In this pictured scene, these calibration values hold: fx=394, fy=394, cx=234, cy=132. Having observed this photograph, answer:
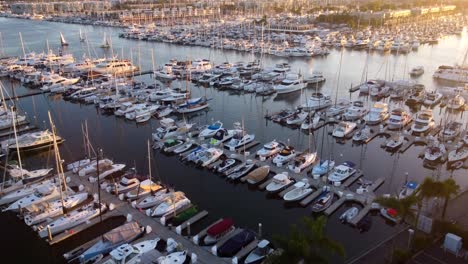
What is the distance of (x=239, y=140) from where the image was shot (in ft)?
127

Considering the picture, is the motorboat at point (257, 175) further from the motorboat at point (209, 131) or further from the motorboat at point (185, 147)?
the motorboat at point (209, 131)

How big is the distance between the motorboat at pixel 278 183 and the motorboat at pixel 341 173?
357 centimetres

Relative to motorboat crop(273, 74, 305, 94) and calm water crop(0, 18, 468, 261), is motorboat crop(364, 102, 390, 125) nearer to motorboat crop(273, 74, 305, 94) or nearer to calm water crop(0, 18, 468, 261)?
calm water crop(0, 18, 468, 261)

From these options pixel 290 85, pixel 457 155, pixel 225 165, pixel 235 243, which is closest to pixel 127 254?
pixel 235 243

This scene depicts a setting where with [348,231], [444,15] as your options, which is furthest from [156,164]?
[444,15]

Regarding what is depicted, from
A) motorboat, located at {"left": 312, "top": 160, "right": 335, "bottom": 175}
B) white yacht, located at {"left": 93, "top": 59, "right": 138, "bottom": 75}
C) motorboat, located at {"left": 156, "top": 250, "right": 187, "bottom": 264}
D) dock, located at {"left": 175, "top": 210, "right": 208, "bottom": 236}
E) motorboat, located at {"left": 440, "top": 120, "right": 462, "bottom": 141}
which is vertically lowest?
dock, located at {"left": 175, "top": 210, "right": 208, "bottom": 236}

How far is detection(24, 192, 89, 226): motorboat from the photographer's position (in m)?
26.3

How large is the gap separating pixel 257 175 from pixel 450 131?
2204cm

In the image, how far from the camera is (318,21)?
429ft

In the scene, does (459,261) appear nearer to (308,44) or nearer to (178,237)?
(178,237)

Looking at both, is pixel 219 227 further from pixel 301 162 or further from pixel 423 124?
pixel 423 124

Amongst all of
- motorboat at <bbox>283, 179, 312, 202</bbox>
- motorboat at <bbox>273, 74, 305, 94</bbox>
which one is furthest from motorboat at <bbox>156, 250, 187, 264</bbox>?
motorboat at <bbox>273, 74, 305, 94</bbox>

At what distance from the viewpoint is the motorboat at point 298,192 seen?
29250 millimetres

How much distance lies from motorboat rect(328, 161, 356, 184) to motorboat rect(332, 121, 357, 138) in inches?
347
